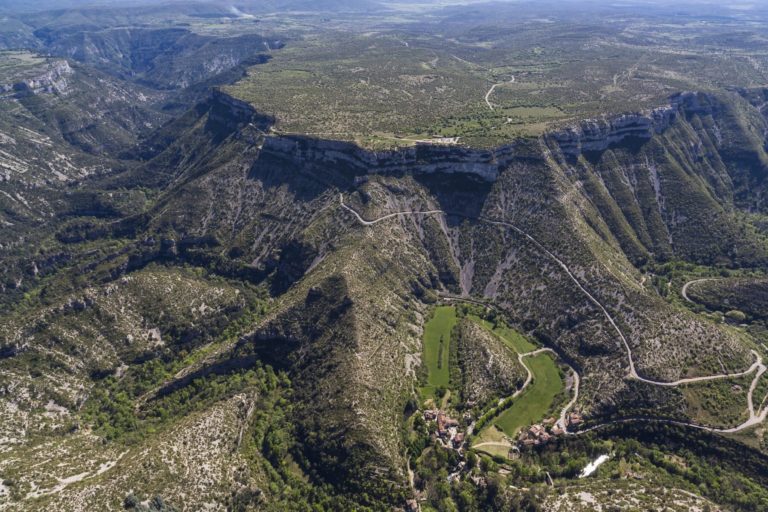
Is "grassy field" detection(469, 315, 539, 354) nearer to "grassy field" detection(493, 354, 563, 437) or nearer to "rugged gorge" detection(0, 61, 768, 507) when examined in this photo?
"grassy field" detection(493, 354, 563, 437)

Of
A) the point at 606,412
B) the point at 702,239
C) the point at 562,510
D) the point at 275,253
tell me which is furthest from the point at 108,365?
the point at 702,239

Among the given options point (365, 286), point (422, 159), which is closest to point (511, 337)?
point (365, 286)

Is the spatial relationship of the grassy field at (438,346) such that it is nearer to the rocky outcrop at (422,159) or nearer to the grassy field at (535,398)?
the grassy field at (535,398)

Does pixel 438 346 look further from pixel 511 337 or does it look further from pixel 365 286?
pixel 365 286

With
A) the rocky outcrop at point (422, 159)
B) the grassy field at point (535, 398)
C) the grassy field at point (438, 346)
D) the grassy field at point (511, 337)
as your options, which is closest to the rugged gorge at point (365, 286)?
the rocky outcrop at point (422, 159)

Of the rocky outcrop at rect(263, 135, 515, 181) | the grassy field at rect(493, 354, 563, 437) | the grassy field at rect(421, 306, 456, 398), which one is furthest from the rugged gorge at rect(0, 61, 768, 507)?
the grassy field at rect(493, 354, 563, 437)
